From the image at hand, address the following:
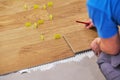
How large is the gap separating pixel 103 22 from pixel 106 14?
0.04m

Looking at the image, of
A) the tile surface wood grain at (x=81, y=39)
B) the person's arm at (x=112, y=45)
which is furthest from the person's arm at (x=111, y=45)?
the tile surface wood grain at (x=81, y=39)

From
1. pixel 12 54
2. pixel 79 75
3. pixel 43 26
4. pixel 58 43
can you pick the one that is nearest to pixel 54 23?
pixel 43 26

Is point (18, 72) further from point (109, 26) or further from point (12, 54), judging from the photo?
point (109, 26)

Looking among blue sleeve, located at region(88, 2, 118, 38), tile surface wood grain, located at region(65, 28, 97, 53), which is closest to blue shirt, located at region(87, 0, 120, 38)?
blue sleeve, located at region(88, 2, 118, 38)

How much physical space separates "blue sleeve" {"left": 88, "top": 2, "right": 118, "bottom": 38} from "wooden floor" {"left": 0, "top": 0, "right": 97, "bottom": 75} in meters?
0.56

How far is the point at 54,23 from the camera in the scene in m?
1.78

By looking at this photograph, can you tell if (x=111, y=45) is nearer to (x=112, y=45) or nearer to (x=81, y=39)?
(x=112, y=45)

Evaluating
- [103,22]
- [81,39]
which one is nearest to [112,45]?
[103,22]

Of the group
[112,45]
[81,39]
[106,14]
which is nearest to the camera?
[106,14]

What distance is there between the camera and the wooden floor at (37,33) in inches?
59.9

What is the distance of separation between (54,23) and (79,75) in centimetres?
53

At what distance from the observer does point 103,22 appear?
0.94 meters

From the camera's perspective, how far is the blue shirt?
0.87 m

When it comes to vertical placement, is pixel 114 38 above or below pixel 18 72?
above
